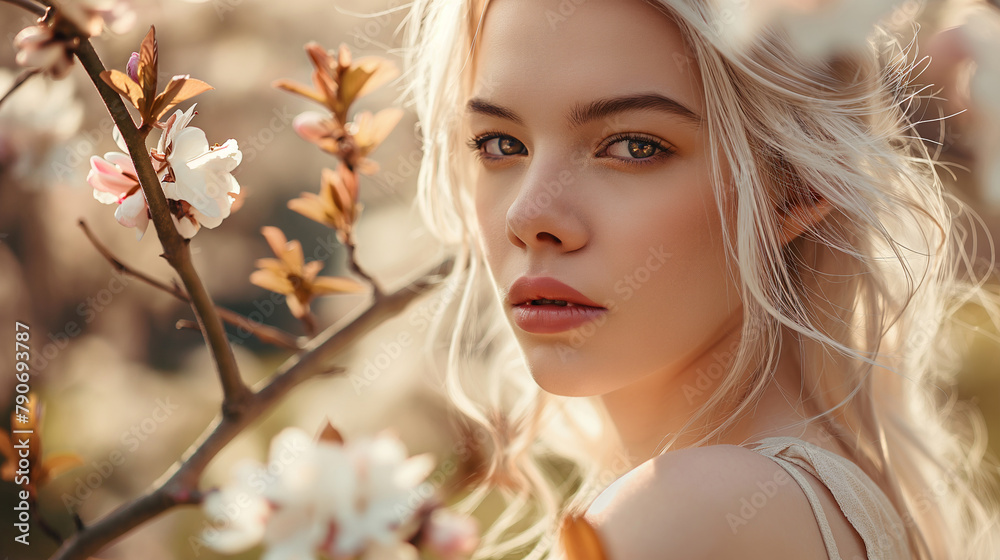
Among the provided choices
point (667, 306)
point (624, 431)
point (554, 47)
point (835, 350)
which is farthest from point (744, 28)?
point (624, 431)

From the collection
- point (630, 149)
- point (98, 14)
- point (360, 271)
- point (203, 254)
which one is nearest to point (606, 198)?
point (630, 149)

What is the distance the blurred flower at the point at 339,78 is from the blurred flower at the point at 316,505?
1.30ft

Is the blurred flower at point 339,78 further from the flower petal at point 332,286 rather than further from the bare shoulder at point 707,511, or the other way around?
the bare shoulder at point 707,511

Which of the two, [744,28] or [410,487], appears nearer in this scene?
[410,487]

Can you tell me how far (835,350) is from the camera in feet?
3.30

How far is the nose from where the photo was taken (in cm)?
82

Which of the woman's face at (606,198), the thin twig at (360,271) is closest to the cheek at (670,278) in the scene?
the woman's face at (606,198)

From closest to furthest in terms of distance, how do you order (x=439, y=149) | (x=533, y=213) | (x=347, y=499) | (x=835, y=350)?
1. (x=347, y=499)
2. (x=533, y=213)
3. (x=835, y=350)
4. (x=439, y=149)

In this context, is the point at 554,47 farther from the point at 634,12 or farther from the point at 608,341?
the point at 608,341

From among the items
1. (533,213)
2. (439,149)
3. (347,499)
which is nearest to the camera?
(347,499)

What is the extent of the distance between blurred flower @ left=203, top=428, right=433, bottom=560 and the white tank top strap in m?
0.43

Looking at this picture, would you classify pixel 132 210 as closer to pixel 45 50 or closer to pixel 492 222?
pixel 45 50

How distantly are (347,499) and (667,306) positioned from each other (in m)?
0.45

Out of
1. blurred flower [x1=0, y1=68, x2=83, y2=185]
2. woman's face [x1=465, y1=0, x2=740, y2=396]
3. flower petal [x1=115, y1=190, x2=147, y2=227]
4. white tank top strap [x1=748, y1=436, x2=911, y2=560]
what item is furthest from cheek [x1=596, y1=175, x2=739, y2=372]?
blurred flower [x1=0, y1=68, x2=83, y2=185]
